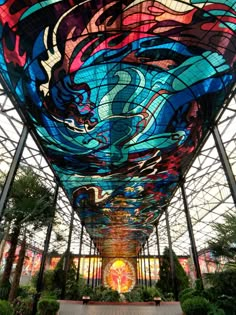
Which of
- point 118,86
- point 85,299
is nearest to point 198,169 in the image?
point 118,86

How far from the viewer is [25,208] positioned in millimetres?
9383

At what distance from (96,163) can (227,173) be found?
8267 mm

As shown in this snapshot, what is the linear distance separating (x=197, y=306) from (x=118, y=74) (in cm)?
980

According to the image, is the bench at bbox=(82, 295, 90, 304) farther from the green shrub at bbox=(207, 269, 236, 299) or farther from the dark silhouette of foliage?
the green shrub at bbox=(207, 269, 236, 299)

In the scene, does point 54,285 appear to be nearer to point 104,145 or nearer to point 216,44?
point 104,145

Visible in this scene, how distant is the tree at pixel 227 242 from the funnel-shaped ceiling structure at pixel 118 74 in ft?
17.1

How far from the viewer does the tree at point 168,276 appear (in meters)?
20.1

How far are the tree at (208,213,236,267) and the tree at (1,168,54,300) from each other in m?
7.68

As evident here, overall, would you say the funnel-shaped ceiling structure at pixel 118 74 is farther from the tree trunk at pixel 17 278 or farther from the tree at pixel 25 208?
the tree trunk at pixel 17 278

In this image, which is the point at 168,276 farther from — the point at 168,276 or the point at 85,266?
the point at 85,266

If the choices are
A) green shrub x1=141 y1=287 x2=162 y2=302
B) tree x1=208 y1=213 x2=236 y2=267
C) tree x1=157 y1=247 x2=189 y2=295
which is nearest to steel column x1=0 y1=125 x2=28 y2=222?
tree x1=208 y1=213 x2=236 y2=267

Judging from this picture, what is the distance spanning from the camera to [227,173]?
990 cm

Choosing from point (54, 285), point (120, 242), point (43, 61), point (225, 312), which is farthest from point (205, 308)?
point (120, 242)

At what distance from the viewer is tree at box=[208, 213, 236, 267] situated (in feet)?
28.0
